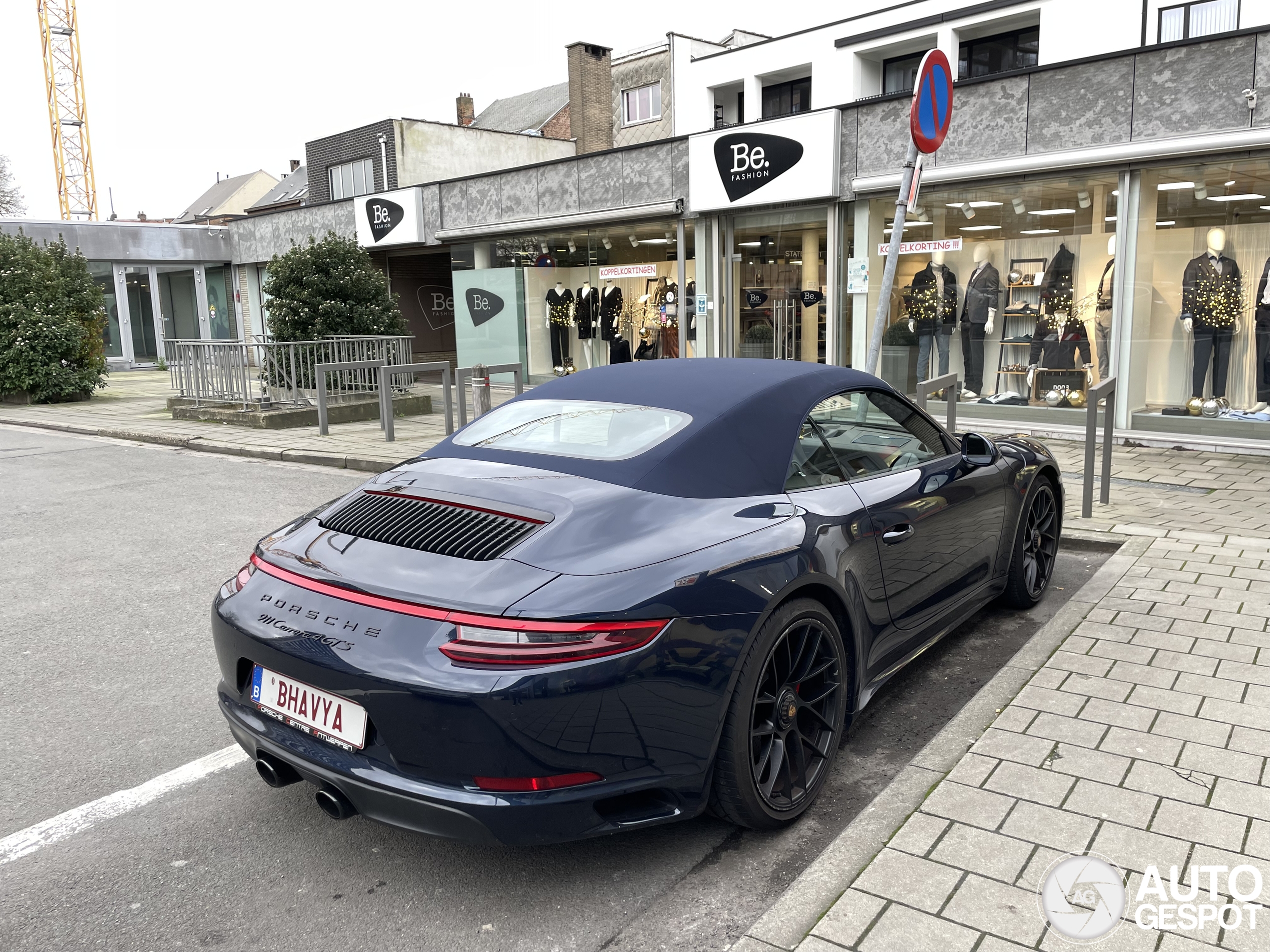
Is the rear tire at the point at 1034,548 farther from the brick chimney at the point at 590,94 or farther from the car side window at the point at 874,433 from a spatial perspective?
the brick chimney at the point at 590,94

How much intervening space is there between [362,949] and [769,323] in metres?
12.6

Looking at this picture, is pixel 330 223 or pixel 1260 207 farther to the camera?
pixel 330 223

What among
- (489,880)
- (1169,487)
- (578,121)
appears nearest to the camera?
(489,880)

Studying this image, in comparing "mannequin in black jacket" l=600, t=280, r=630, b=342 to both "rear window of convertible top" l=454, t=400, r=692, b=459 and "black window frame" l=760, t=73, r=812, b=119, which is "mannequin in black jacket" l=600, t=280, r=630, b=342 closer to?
"black window frame" l=760, t=73, r=812, b=119

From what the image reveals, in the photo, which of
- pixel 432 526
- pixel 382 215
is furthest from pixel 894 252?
pixel 382 215

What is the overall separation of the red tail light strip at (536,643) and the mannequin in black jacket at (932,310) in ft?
35.7

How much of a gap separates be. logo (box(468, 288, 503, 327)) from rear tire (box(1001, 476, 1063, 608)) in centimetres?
1454

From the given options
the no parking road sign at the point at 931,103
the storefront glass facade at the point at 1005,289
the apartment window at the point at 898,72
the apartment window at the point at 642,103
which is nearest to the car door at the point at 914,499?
the no parking road sign at the point at 931,103

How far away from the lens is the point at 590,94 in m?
36.0

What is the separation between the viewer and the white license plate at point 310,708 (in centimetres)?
254

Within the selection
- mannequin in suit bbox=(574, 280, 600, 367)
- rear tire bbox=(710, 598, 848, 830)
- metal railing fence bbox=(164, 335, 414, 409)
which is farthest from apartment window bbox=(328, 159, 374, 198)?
rear tire bbox=(710, 598, 848, 830)

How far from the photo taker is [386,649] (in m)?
2.47

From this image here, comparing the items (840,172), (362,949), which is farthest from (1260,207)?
(362,949)

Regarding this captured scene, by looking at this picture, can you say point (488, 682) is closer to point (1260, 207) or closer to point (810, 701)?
point (810, 701)
